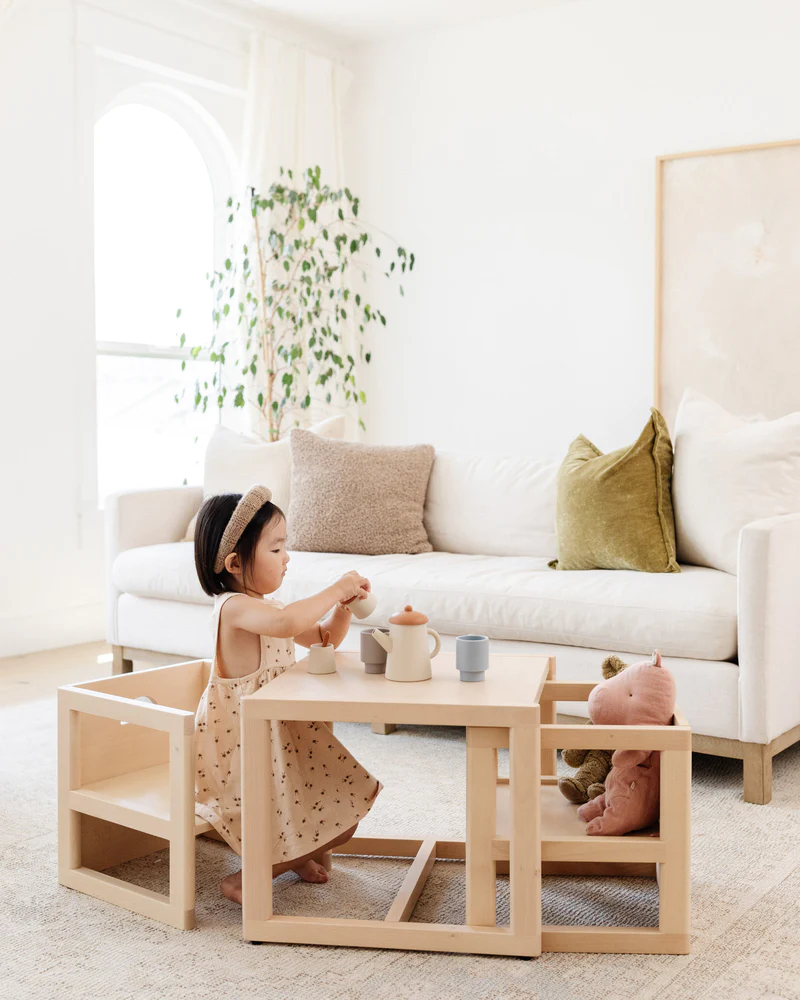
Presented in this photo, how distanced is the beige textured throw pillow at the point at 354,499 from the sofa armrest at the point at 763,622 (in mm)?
1267

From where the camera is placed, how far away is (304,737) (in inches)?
73.0

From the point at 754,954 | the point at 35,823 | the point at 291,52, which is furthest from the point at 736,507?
the point at 291,52

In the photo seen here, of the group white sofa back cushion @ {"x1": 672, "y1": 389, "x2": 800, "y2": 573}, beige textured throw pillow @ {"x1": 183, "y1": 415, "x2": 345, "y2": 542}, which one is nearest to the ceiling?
beige textured throw pillow @ {"x1": 183, "y1": 415, "x2": 345, "y2": 542}

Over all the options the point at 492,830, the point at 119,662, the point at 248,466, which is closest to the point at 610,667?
the point at 492,830

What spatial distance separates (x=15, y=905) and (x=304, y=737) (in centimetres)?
58

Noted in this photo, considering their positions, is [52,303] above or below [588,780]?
above

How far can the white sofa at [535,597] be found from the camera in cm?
236

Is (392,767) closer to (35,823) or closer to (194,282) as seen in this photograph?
(35,823)

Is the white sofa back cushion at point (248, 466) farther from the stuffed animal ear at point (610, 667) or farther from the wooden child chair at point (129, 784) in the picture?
the stuffed animal ear at point (610, 667)

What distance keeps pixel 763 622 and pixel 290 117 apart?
3.67 meters

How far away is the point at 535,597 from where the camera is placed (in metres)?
2.70

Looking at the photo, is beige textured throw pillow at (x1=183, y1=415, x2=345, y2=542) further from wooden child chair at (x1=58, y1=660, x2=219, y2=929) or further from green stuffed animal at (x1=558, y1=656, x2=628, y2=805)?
green stuffed animal at (x1=558, y1=656, x2=628, y2=805)

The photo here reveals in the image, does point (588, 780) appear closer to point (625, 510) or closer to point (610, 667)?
point (610, 667)

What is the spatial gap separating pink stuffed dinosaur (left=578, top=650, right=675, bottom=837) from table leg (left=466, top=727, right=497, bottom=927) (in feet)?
0.65
